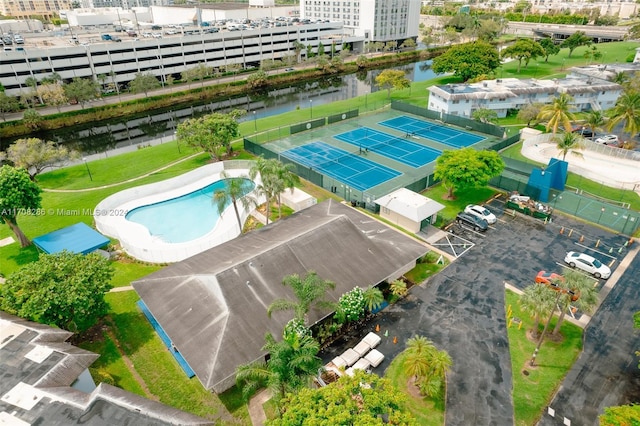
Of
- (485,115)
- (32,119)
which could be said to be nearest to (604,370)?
(485,115)

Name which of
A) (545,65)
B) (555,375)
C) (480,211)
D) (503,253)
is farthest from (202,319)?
(545,65)

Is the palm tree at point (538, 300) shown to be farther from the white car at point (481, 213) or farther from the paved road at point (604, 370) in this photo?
the white car at point (481, 213)

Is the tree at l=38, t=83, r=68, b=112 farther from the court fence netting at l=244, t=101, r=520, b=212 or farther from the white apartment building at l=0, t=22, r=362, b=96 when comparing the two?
the court fence netting at l=244, t=101, r=520, b=212

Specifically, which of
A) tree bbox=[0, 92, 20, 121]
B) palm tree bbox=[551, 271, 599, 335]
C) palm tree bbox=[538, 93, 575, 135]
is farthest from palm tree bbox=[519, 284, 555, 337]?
tree bbox=[0, 92, 20, 121]

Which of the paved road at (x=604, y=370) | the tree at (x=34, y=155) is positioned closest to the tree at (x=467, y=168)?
the paved road at (x=604, y=370)

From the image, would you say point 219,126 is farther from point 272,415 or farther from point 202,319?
point 272,415
